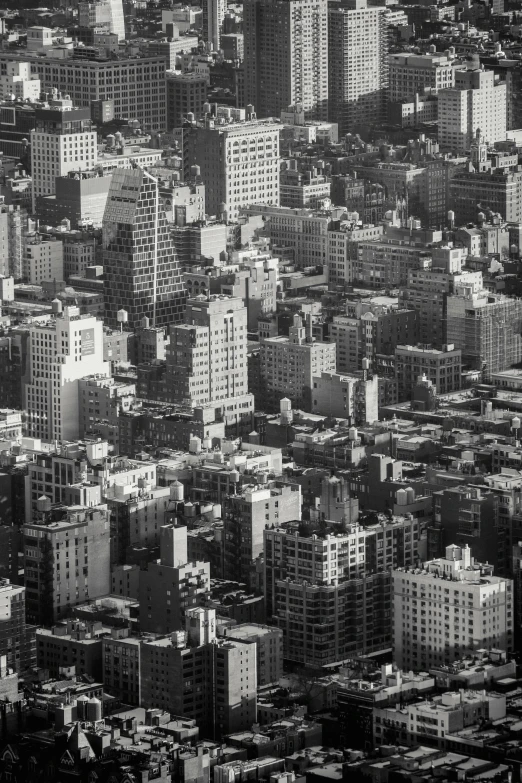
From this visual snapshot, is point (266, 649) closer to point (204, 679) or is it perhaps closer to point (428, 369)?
point (204, 679)

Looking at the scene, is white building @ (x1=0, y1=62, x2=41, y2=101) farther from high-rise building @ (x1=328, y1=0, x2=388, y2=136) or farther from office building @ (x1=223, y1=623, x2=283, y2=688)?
office building @ (x1=223, y1=623, x2=283, y2=688)

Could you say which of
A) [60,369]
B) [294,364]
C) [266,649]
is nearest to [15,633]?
[266,649]

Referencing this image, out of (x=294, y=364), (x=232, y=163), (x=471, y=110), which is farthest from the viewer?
(x=471, y=110)

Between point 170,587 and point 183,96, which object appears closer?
point 170,587

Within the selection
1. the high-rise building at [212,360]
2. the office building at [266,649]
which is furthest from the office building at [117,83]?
the office building at [266,649]

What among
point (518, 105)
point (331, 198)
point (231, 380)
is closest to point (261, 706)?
point (231, 380)

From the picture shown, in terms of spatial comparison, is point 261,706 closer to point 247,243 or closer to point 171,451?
point 171,451
